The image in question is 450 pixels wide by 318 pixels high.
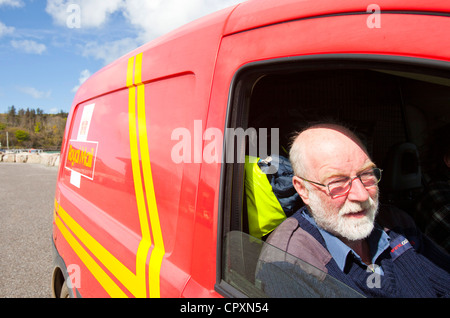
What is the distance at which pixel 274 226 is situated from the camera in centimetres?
144

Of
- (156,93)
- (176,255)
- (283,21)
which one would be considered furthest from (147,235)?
(283,21)

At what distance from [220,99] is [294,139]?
62 cm

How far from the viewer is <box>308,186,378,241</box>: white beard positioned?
1.37 metres

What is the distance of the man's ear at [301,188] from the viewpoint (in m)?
1.48

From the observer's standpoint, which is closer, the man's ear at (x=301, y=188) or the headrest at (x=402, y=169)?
the man's ear at (x=301, y=188)

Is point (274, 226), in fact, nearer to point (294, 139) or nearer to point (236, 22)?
point (294, 139)

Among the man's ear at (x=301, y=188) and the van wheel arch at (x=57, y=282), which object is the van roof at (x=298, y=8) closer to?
the man's ear at (x=301, y=188)

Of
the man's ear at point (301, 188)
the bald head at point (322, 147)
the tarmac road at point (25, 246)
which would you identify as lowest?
the tarmac road at point (25, 246)

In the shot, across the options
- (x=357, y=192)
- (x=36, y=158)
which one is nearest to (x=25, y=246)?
(x=357, y=192)

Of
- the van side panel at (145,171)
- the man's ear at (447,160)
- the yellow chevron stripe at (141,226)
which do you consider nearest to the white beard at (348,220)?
the van side panel at (145,171)

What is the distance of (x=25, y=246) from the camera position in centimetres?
557

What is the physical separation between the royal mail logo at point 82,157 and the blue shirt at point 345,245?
1.39 meters

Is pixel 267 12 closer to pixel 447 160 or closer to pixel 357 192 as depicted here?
pixel 357 192

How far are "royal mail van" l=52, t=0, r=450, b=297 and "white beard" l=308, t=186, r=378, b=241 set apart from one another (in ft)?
0.68
